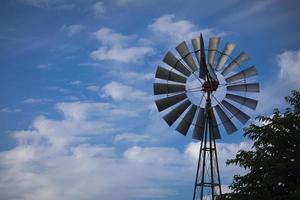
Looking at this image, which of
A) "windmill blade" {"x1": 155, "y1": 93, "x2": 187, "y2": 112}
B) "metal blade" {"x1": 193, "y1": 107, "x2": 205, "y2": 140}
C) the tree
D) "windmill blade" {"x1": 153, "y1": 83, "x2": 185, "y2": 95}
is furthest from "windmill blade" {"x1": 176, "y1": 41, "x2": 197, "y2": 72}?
the tree

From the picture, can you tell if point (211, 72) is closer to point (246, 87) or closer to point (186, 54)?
point (186, 54)

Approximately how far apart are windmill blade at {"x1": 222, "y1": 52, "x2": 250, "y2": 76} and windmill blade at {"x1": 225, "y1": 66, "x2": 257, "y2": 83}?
384mm

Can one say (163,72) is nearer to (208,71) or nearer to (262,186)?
(208,71)

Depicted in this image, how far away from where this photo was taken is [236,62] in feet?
76.5

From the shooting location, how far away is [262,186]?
14469 mm

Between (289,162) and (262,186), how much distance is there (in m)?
1.25

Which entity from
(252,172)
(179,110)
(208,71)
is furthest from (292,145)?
(179,110)

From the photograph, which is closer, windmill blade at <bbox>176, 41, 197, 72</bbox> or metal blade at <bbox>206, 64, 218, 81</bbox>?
metal blade at <bbox>206, 64, 218, 81</bbox>

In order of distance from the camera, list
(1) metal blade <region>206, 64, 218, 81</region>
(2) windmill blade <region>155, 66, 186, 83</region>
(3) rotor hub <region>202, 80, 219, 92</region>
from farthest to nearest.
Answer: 1. (2) windmill blade <region>155, 66, 186, 83</region>
2. (3) rotor hub <region>202, 80, 219, 92</region>
3. (1) metal blade <region>206, 64, 218, 81</region>

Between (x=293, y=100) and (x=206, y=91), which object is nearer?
(x=293, y=100)

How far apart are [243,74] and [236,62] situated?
0.74m

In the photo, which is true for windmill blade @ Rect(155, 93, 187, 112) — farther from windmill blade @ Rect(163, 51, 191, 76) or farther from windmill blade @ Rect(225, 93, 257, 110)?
windmill blade @ Rect(225, 93, 257, 110)

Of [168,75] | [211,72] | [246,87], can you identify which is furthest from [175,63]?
[246,87]

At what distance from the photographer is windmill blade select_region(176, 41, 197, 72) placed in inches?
909
